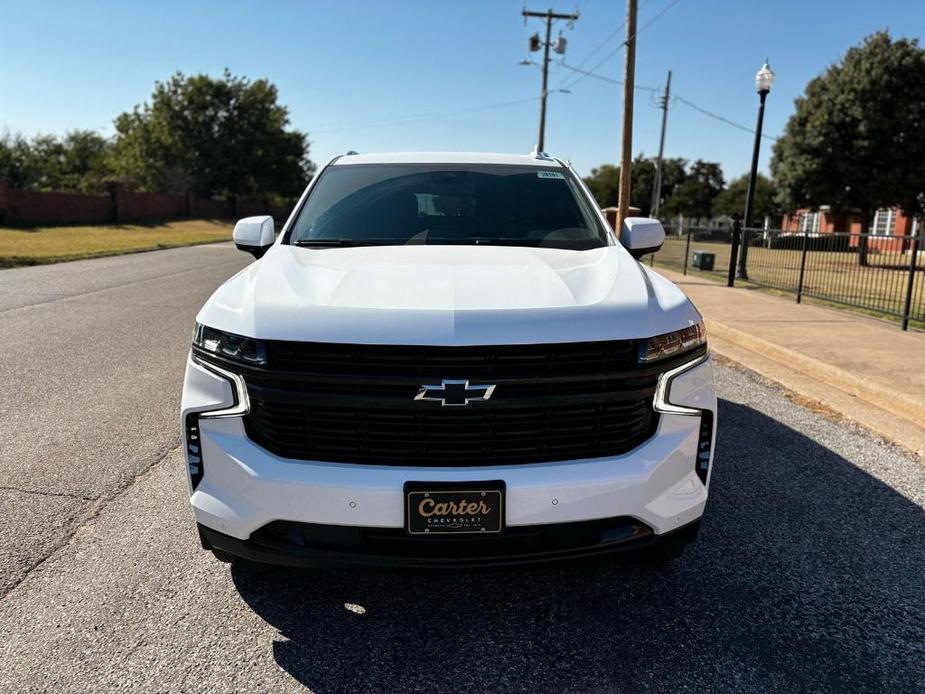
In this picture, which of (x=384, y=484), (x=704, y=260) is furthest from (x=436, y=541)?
(x=704, y=260)

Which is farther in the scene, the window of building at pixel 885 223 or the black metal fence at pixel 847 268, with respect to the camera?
the window of building at pixel 885 223

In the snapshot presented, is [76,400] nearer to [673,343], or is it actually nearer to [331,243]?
[331,243]

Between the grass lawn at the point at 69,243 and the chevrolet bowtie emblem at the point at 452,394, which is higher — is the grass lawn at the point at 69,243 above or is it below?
below

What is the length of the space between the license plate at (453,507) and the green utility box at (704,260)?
17.6 metres

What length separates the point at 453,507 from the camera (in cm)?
237

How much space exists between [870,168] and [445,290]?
26445 mm

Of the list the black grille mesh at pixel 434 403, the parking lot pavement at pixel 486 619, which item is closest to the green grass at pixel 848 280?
the parking lot pavement at pixel 486 619

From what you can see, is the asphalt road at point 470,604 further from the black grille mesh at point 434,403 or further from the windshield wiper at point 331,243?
the windshield wiper at point 331,243

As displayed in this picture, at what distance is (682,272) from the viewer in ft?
62.6

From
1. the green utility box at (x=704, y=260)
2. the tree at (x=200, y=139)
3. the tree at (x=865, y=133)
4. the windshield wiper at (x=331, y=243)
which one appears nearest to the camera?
the windshield wiper at (x=331, y=243)

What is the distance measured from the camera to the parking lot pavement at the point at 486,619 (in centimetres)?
244

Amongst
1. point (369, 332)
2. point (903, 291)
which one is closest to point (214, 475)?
point (369, 332)

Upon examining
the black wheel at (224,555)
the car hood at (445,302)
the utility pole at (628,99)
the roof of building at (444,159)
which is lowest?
the black wheel at (224,555)

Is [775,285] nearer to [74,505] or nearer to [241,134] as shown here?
[74,505]
